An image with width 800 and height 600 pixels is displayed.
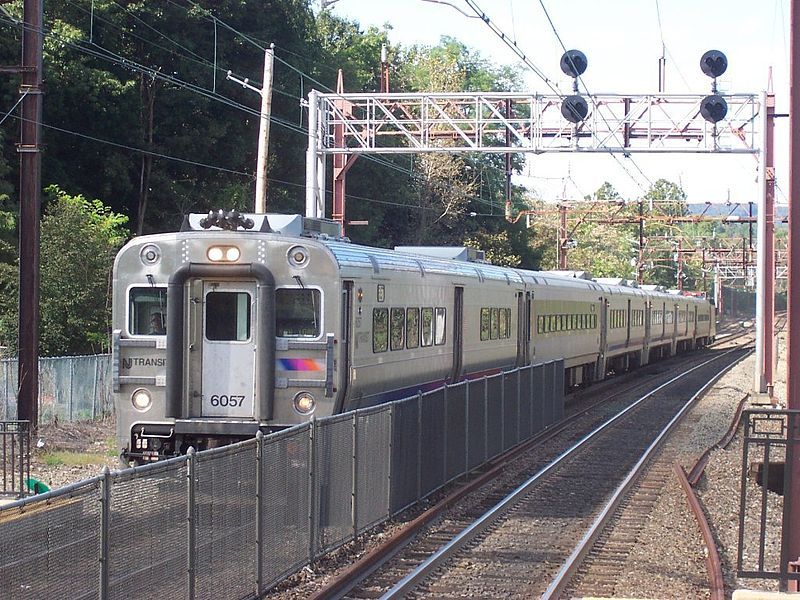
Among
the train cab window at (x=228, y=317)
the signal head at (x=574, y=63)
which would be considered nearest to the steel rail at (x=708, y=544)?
the train cab window at (x=228, y=317)

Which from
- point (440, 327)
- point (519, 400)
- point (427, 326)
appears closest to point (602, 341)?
point (519, 400)

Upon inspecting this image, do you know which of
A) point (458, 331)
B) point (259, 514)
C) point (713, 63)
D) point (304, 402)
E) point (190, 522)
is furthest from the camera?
point (713, 63)

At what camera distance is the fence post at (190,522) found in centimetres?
796

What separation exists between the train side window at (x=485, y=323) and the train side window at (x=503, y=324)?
126cm

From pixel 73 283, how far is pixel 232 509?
16.1 meters

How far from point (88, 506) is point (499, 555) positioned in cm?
545

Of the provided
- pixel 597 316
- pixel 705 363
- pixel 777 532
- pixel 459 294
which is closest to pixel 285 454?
pixel 777 532

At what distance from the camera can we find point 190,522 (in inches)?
316

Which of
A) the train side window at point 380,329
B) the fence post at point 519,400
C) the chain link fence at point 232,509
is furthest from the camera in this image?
the fence post at point 519,400

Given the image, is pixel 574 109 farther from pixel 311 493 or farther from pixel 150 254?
pixel 311 493

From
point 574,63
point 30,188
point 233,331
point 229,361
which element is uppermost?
point 574,63

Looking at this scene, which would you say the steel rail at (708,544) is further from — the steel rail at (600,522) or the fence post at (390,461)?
the fence post at (390,461)

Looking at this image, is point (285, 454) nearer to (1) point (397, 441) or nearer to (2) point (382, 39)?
(1) point (397, 441)

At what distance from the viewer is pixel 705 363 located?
4850 centimetres
